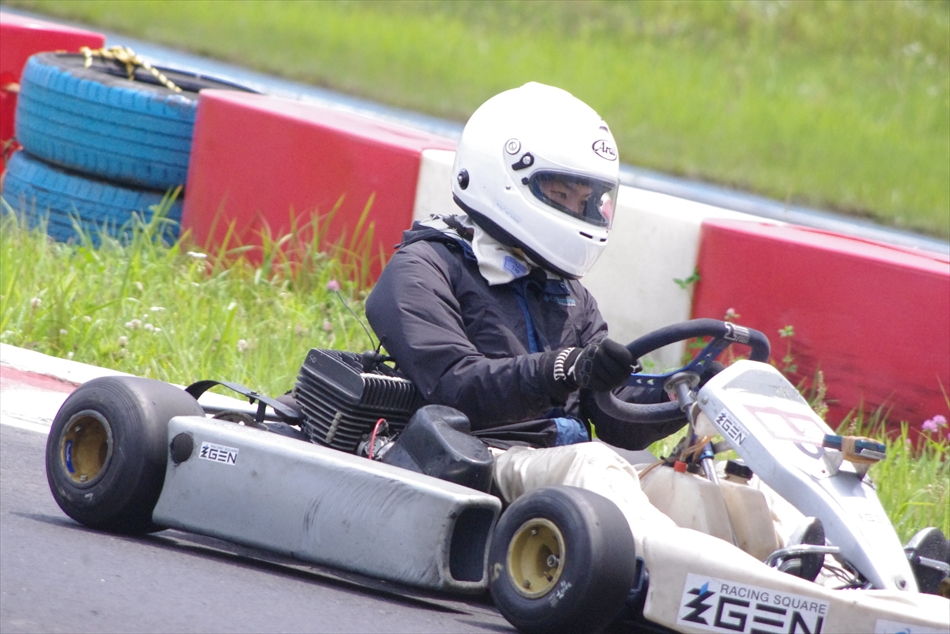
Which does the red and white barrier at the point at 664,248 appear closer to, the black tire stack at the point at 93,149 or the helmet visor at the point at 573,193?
the black tire stack at the point at 93,149

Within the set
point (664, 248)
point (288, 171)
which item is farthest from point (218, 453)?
point (288, 171)

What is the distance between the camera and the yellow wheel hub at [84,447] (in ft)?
11.8

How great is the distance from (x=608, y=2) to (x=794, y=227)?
12.6m

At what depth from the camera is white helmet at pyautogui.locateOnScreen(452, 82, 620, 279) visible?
12.0 feet

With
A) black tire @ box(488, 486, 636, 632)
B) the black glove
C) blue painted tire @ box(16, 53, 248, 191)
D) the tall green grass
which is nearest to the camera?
black tire @ box(488, 486, 636, 632)

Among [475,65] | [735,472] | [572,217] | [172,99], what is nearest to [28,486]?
[572,217]

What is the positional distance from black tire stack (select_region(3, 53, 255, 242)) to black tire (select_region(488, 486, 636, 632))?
347 centimetres

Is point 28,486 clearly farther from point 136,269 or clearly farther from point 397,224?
point 397,224

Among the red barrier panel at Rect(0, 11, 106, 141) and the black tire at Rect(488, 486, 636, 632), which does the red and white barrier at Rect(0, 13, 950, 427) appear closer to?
the red barrier panel at Rect(0, 11, 106, 141)

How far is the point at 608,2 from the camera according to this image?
17719 millimetres

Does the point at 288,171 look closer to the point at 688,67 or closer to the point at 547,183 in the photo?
the point at 547,183

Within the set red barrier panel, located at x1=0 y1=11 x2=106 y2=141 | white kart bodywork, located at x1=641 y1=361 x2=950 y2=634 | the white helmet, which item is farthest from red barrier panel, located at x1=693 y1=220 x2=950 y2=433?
red barrier panel, located at x1=0 y1=11 x2=106 y2=141

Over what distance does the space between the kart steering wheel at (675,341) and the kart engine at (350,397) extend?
0.48 m

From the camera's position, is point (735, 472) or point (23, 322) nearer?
point (735, 472)
